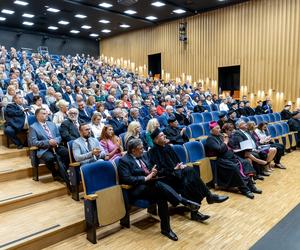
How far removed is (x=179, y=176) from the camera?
2453 millimetres

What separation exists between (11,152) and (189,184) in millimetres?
2154

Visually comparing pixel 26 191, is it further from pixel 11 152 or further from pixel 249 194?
pixel 249 194

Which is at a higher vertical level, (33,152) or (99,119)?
(99,119)

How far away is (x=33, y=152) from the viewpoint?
2836mm

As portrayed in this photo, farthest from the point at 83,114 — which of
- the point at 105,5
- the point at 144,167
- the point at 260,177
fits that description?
the point at 105,5

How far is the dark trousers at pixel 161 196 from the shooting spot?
2.19 meters

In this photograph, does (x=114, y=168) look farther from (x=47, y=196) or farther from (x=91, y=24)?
(x=91, y=24)

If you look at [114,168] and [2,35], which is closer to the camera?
[114,168]

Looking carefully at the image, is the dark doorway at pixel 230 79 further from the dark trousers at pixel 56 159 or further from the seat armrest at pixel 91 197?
the seat armrest at pixel 91 197

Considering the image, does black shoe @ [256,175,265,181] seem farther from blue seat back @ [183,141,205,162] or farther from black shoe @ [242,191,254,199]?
blue seat back @ [183,141,205,162]

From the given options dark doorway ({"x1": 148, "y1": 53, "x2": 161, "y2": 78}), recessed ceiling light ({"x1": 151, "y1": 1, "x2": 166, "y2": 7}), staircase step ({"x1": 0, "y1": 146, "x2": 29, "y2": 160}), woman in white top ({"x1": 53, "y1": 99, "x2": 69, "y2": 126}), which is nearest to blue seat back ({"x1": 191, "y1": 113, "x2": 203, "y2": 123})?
woman in white top ({"x1": 53, "y1": 99, "x2": 69, "y2": 126})

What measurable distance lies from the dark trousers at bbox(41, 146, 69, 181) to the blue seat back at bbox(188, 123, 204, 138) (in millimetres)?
2104

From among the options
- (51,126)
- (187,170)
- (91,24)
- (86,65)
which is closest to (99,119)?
(51,126)

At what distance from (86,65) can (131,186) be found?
6.98m
